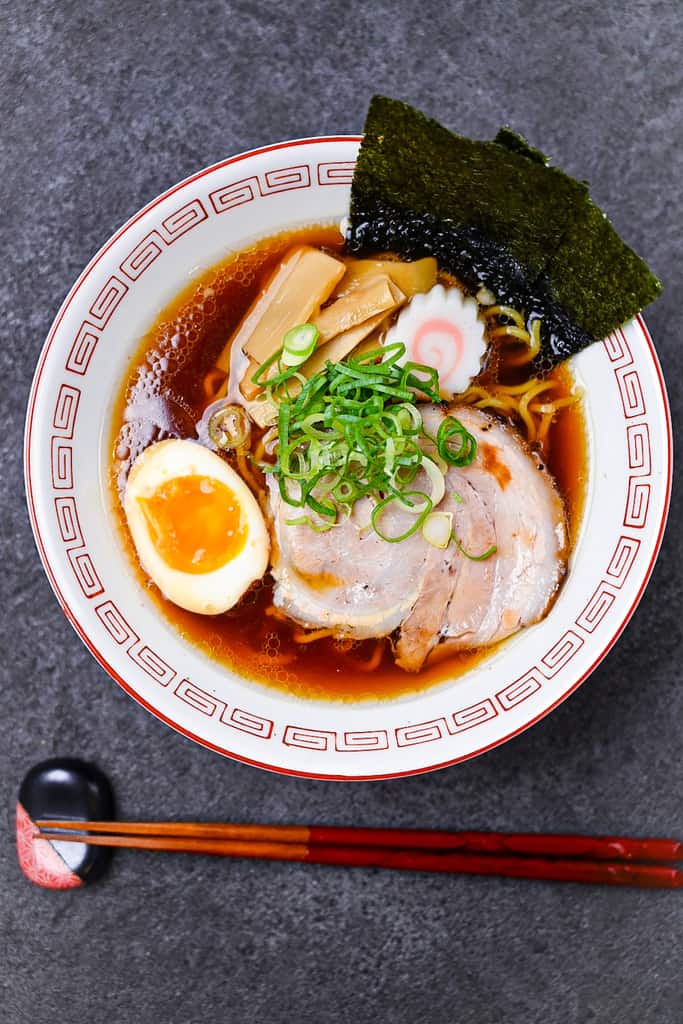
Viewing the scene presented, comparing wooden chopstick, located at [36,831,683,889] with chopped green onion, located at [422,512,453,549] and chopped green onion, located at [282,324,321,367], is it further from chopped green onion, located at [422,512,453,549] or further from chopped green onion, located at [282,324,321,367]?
chopped green onion, located at [282,324,321,367]

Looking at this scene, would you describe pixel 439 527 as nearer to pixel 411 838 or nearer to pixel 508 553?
pixel 508 553

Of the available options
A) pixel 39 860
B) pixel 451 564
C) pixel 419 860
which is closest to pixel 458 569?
pixel 451 564

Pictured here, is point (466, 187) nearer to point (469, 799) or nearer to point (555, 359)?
point (555, 359)

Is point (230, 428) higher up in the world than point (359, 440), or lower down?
lower down

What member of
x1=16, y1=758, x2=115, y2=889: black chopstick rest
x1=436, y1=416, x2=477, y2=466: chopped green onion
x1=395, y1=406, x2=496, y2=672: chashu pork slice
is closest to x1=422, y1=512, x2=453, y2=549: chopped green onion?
x1=395, y1=406, x2=496, y2=672: chashu pork slice

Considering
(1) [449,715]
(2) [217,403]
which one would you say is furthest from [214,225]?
(1) [449,715]

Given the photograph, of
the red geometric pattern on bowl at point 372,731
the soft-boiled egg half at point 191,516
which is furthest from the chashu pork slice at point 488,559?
the soft-boiled egg half at point 191,516
